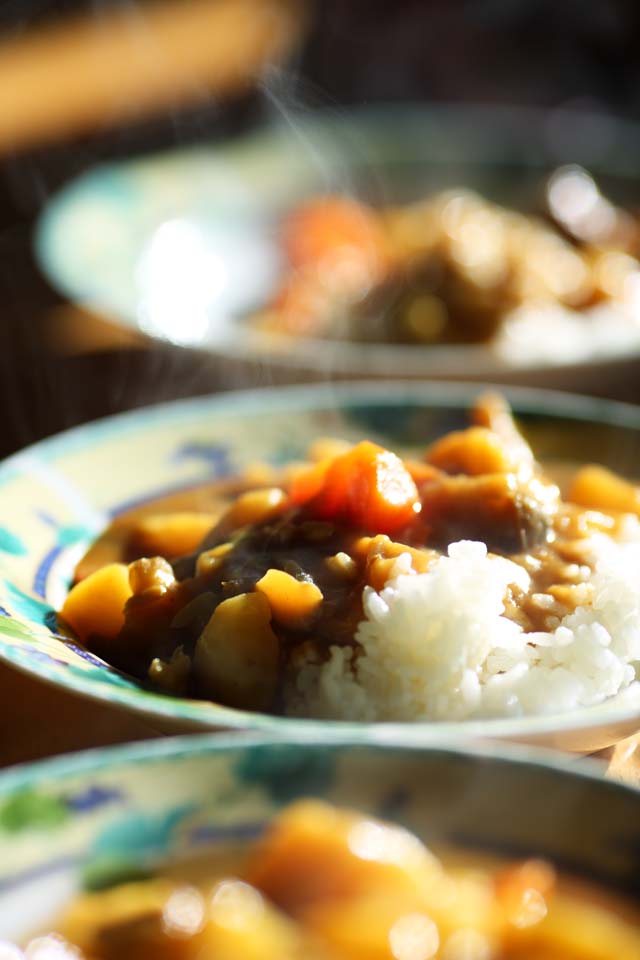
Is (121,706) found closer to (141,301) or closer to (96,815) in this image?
(96,815)

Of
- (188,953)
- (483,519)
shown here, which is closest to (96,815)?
(188,953)

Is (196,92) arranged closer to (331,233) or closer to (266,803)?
(331,233)

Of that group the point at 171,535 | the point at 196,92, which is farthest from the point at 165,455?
the point at 196,92

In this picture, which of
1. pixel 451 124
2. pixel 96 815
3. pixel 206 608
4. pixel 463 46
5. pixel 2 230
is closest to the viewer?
pixel 96 815

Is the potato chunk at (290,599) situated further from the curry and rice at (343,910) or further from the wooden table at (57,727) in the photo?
the curry and rice at (343,910)

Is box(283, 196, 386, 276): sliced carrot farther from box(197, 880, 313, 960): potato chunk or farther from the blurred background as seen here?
box(197, 880, 313, 960): potato chunk

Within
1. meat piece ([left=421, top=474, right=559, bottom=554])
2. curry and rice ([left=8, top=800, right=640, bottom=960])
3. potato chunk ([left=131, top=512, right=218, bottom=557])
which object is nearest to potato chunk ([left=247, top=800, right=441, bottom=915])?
curry and rice ([left=8, top=800, right=640, bottom=960])

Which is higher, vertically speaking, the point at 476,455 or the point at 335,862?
the point at 335,862
